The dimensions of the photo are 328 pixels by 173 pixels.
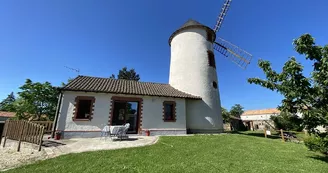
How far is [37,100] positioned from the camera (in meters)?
19.7

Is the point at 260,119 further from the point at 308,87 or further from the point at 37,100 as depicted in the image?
the point at 37,100

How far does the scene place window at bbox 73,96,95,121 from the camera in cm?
1098

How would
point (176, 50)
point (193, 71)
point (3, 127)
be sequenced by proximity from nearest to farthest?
point (3, 127) → point (193, 71) → point (176, 50)

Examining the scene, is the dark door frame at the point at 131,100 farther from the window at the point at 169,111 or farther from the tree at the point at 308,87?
the tree at the point at 308,87

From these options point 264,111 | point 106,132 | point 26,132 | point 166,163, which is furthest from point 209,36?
point 264,111

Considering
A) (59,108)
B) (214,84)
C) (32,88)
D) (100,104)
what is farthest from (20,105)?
(214,84)

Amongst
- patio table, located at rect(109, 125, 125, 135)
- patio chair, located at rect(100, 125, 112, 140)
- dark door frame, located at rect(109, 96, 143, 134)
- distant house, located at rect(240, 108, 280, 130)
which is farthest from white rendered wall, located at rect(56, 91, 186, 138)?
distant house, located at rect(240, 108, 280, 130)

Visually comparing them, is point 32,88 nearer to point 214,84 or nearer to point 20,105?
point 20,105

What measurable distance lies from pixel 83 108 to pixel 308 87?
41.9ft

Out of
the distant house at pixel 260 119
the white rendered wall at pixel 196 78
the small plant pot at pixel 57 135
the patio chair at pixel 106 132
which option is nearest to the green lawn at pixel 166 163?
the patio chair at pixel 106 132

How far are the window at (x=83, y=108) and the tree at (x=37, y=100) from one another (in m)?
10.1

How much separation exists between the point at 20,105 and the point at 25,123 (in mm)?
15845

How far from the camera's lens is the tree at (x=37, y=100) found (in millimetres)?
18781

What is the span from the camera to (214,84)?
1670 centimetres
